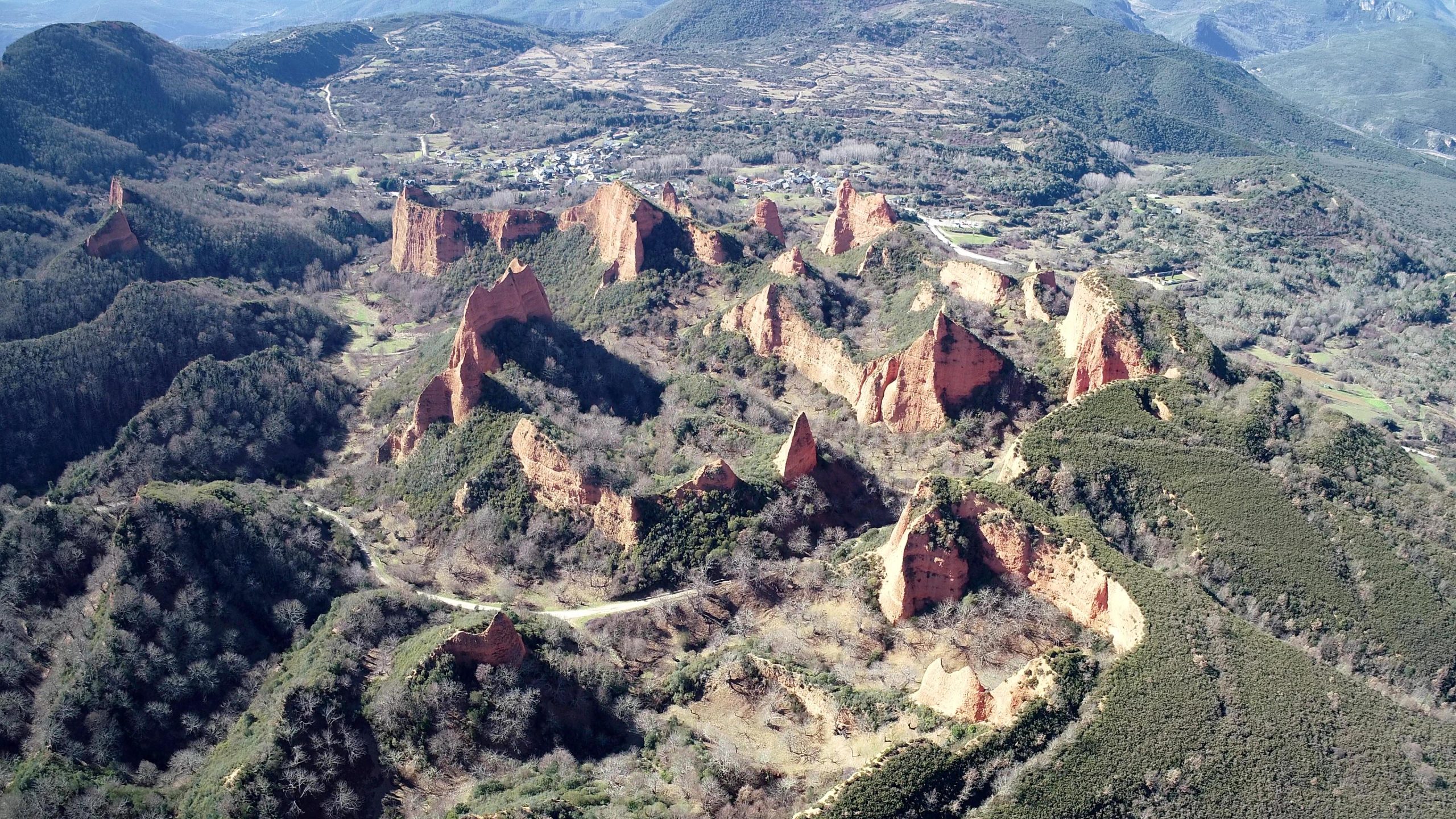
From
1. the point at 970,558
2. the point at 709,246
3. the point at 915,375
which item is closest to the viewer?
the point at 970,558

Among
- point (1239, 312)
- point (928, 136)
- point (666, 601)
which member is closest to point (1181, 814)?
point (666, 601)

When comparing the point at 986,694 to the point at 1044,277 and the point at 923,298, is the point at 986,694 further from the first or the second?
the point at 1044,277

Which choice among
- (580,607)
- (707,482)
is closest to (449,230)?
(707,482)

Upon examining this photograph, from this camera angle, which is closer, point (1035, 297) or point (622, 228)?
point (1035, 297)

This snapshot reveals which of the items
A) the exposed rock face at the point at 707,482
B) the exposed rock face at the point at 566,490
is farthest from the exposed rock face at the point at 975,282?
the exposed rock face at the point at 566,490

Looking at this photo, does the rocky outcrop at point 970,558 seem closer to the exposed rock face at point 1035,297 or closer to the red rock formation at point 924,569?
the red rock formation at point 924,569
